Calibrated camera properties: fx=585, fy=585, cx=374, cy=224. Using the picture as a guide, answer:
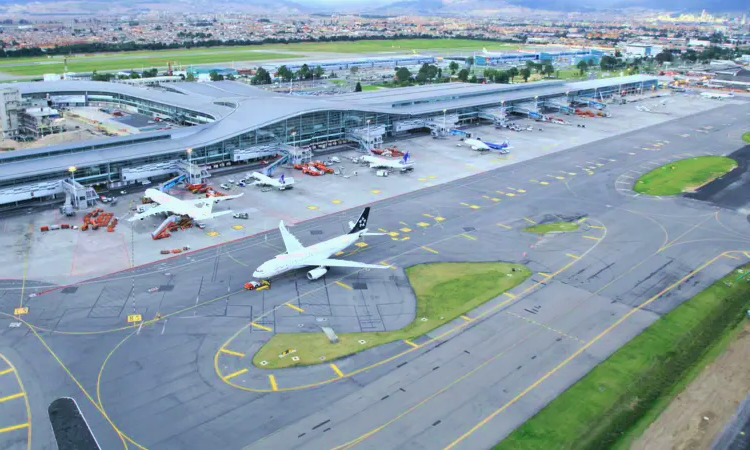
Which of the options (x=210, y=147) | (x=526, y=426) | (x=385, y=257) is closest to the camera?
(x=526, y=426)

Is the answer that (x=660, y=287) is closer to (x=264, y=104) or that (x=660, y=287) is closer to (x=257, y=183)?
(x=257, y=183)

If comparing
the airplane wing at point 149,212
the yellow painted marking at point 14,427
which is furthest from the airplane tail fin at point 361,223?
the yellow painted marking at point 14,427

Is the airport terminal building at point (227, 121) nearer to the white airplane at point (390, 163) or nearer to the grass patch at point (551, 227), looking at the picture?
the white airplane at point (390, 163)

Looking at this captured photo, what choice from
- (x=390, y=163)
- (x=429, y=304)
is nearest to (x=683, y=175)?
(x=390, y=163)

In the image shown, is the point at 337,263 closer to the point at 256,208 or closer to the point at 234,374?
the point at 234,374

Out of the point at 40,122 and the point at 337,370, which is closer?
the point at 337,370

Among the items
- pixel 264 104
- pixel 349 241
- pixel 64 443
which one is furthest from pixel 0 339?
pixel 264 104
